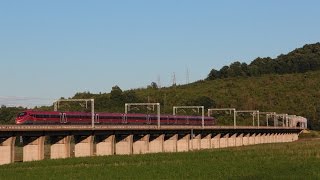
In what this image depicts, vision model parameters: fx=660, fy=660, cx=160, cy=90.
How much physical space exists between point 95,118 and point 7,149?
77.0 feet

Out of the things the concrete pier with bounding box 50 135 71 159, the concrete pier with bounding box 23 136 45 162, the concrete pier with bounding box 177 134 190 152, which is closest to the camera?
the concrete pier with bounding box 23 136 45 162

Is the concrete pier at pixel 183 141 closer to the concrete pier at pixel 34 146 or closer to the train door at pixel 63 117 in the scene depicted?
the train door at pixel 63 117

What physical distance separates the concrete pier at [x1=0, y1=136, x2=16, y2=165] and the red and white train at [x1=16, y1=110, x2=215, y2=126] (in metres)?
7.68

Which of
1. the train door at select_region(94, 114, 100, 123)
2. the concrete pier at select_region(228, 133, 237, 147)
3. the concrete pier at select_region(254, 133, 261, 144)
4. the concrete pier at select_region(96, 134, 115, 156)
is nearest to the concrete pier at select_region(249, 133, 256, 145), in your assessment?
the concrete pier at select_region(254, 133, 261, 144)

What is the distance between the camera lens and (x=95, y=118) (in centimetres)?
9300

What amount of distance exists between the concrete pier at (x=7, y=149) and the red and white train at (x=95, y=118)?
25.2ft

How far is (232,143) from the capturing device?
15212 cm

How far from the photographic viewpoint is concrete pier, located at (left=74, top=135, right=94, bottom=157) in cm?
8888

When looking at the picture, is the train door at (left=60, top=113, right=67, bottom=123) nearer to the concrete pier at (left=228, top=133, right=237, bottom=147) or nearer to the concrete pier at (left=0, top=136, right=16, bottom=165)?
the concrete pier at (left=0, top=136, right=16, bottom=165)

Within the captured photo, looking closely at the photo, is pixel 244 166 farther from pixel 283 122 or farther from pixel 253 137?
pixel 283 122

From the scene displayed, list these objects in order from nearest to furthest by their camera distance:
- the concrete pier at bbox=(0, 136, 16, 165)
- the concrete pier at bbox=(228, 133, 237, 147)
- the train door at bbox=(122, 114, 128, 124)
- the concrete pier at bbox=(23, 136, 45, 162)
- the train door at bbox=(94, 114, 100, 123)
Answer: the concrete pier at bbox=(0, 136, 16, 165) → the concrete pier at bbox=(23, 136, 45, 162) → the train door at bbox=(94, 114, 100, 123) → the train door at bbox=(122, 114, 128, 124) → the concrete pier at bbox=(228, 133, 237, 147)

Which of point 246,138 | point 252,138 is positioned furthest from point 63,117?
point 252,138

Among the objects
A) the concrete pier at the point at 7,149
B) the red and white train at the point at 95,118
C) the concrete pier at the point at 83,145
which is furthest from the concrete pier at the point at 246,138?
the concrete pier at the point at 7,149

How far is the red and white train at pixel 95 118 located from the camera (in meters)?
78.9
